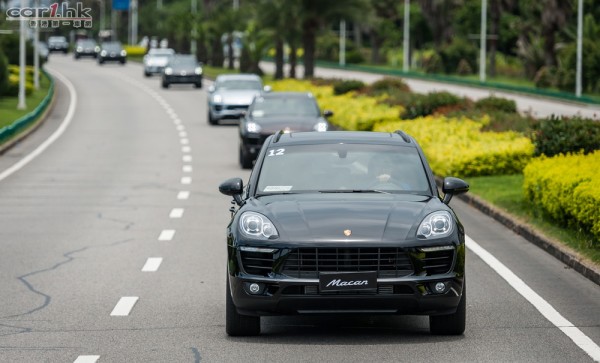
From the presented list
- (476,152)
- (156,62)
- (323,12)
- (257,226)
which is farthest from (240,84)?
(156,62)

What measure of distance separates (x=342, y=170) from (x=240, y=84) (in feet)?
111

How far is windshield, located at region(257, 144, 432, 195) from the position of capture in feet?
36.2

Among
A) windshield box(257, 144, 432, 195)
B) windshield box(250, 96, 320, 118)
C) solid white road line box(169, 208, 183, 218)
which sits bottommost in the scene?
solid white road line box(169, 208, 183, 218)

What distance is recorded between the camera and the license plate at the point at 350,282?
31.7 feet

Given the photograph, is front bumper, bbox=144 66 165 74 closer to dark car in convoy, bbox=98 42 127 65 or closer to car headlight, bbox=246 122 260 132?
dark car in convoy, bbox=98 42 127 65

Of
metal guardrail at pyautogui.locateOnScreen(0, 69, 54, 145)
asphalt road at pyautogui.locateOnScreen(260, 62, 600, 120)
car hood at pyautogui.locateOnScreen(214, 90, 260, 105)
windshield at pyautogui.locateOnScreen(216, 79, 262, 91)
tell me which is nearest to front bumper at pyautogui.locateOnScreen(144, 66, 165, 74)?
asphalt road at pyautogui.locateOnScreen(260, 62, 600, 120)

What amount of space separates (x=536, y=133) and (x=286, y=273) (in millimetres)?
11961

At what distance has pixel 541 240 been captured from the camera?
15.9 m

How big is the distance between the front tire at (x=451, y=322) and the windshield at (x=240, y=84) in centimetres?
3441

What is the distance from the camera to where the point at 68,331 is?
10.5 metres

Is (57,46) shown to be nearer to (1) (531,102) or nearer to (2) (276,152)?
(1) (531,102)

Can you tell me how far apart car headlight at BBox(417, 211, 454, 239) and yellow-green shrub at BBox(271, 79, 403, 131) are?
24957mm

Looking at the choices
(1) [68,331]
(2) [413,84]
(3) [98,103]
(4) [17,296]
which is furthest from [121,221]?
(2) [413,84]

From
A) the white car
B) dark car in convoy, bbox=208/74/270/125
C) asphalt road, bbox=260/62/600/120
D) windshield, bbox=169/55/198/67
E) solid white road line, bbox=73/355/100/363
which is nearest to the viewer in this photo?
solid white road line, bbox=73/355/100/363
